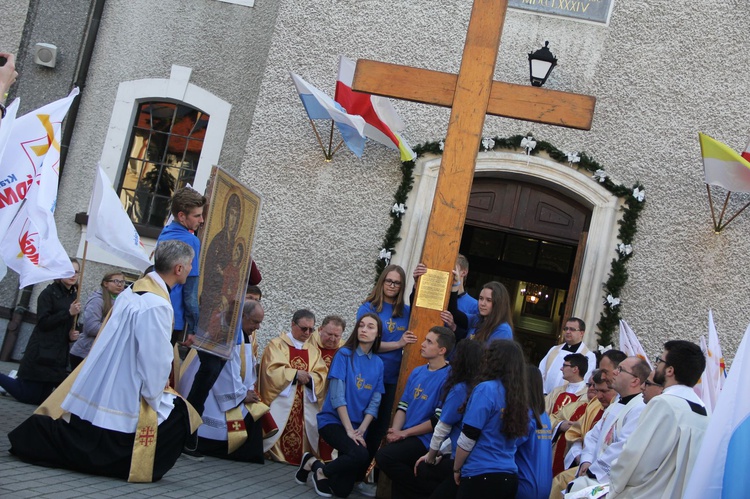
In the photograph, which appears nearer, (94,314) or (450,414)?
(450,414)

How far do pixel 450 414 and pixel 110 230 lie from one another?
133 inches

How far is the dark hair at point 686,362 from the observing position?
5297 millimetres

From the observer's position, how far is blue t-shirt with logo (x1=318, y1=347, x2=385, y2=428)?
7.81 metres

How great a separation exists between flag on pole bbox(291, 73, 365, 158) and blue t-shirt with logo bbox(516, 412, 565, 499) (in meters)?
4.76

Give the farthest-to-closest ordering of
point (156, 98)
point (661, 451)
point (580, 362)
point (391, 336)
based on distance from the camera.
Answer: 1. point (156, 98)
2. point (580, 362)
3. point (391, 336)
4. point (661, 451)

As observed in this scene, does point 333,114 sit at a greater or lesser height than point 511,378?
greater

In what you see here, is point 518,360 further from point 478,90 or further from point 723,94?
point 723,94

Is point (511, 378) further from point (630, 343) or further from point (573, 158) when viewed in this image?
point (573, 158)

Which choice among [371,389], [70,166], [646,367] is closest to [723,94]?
[646,367]

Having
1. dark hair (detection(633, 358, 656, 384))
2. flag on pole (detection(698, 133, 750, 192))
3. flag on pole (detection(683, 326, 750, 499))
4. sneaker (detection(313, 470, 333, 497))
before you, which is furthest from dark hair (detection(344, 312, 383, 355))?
flag on pole (detection(698, 133, 750, 192))

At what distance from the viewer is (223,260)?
24.3 feet

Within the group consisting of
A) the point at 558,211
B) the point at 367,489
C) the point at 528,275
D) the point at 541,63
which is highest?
the point at 541,63

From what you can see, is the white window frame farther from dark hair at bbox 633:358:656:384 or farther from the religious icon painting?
dark hair at bbox 633:358:656:384

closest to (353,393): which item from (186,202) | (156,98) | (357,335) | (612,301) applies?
(357,335)
